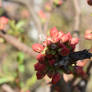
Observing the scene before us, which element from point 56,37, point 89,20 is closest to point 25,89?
point 56,37

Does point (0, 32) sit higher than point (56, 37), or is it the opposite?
point (0, 32)

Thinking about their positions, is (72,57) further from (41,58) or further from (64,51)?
(41,58)

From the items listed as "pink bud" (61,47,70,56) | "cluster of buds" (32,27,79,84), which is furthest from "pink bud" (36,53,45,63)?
"pink bud" (61,47,70,56)

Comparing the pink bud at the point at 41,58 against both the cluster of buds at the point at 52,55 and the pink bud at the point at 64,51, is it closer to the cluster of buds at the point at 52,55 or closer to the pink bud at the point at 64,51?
the cluster of buds at the point at 52,55

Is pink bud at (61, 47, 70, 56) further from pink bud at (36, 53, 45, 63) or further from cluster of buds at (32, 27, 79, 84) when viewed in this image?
pink bud at (36, 53, 45, 63)

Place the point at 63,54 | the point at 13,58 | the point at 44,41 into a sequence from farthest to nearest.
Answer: the point at 13,58, the point at 44,41, the point at 63,54

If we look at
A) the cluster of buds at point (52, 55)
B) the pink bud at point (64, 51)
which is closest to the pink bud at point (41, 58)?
the cluster of buds at point (52, 55)

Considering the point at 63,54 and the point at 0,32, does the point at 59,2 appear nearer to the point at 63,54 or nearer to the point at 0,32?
the point at 0,32

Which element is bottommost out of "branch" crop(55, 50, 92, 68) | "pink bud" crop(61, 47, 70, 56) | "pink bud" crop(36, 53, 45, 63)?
"branch" crop(55, 50, 92, 68)

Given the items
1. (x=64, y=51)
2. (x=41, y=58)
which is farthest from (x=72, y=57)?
(x=41, y=58)

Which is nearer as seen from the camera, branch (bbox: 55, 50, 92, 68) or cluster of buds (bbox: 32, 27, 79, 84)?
branch (bbox: 55, 50, 92, 68)

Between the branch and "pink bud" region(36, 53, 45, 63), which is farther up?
"pink bud" region(36, 53, 45, 63)
